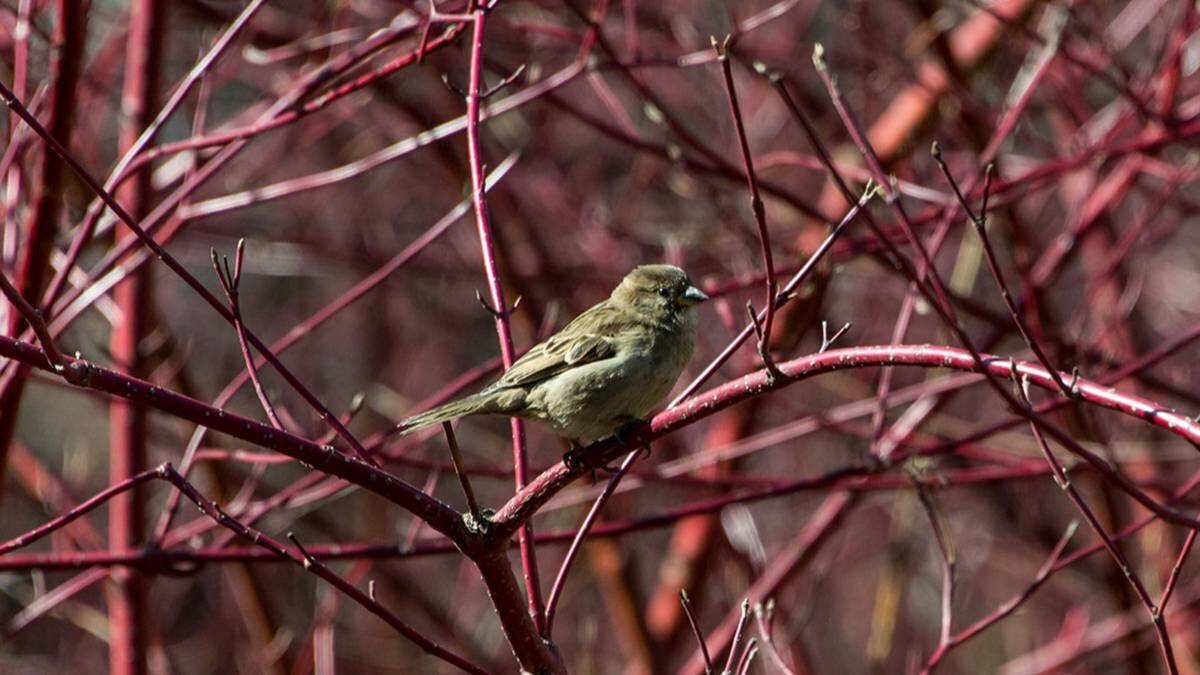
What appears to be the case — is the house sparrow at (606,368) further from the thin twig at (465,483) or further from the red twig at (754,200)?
the red twig at (754,200)

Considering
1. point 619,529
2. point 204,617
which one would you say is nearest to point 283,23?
point 619,529

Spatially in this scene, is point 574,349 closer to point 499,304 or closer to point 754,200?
point 499,304

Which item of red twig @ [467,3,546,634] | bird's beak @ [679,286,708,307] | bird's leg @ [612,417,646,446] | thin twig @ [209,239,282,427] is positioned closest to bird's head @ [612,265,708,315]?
bird's beak @ [679,286,708,307]

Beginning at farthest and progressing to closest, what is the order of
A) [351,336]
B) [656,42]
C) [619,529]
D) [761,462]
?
[351,336] → [761,462] → [656,42] → [619,529]

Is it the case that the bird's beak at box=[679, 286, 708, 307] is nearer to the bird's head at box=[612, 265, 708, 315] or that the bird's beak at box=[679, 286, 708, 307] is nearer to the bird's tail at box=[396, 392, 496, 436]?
the bird's head at box=[612, 265, 708, 315]

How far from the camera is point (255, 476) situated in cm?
472

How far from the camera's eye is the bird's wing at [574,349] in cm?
456

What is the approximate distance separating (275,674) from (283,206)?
465cm

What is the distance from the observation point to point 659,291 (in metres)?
4.91

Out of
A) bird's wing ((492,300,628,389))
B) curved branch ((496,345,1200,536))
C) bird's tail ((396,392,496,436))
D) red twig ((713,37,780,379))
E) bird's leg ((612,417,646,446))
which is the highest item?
bird's wing ((492,300,628,389))

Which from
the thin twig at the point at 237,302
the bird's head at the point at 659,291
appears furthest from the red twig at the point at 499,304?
the bird's head at the point at 659,291

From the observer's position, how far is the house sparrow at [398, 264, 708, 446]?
4.40 m

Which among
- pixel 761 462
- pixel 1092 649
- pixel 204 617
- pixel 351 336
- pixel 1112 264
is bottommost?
pixel 1092 649

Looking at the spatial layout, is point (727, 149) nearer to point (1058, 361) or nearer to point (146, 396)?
point (1058, 361)
